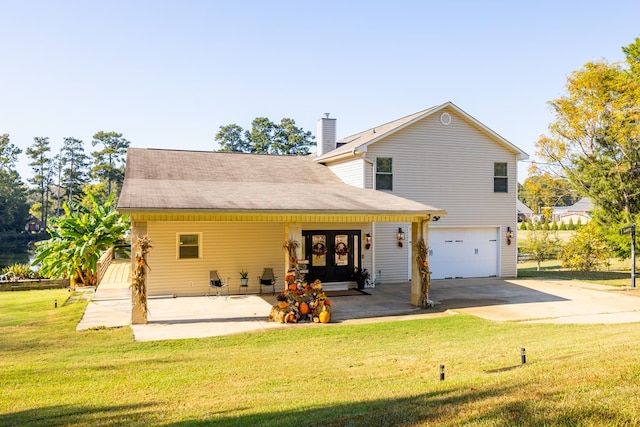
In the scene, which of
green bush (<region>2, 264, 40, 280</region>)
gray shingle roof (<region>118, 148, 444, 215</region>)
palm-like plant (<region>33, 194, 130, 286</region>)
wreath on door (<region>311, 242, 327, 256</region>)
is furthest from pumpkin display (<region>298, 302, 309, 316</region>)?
green bush (<region>2, 264, 40, 280</region>)

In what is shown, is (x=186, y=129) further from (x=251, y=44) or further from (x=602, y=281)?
(x=602, y=281)

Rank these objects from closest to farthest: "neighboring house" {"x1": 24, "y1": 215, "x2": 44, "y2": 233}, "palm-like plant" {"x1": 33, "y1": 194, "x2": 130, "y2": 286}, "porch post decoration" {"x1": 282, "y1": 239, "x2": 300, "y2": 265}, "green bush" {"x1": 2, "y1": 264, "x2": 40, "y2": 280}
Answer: "porch post decoration" {"x1": 282, "y1": 239, "x2": 300, "y2": 265} < "palm-like plant" {"x1": 33, "y1": 194, "x2": 130, "y2": 286} < "green bush" {"x1": 2, "y1": 264, "x2": 40, "y2": 280} < "neighboring house" {"x1": 24, "y1": 215, "x2": 44, "y2": 233}

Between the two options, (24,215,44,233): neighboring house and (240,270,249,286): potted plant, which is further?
(24,215,44,233): neighboring house

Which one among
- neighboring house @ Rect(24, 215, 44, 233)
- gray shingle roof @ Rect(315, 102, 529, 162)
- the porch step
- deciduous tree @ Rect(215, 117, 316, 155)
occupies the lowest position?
the porch step

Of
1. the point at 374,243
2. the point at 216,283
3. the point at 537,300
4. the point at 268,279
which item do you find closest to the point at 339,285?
the point at 374,243

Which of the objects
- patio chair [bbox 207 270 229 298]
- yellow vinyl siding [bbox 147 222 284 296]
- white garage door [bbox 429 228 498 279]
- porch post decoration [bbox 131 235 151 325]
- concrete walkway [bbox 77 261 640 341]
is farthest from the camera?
white garage door [bbox 429 228 498 279]

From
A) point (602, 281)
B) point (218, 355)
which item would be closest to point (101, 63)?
point (218, 355)

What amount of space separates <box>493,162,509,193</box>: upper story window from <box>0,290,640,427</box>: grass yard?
9035mm

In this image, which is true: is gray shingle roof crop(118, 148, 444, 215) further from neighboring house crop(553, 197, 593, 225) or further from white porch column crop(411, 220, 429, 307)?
neighboring house crop(553, 197, 593, 225)

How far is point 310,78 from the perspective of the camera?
20797mm

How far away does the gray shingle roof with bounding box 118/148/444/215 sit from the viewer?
11.5 meters

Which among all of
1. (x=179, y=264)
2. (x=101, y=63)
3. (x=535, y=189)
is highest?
(x=101, y=63)

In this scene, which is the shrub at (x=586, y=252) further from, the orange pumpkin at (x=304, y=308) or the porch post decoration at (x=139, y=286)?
the porch post decoration at (x=139, y=286)

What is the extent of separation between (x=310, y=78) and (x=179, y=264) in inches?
416
